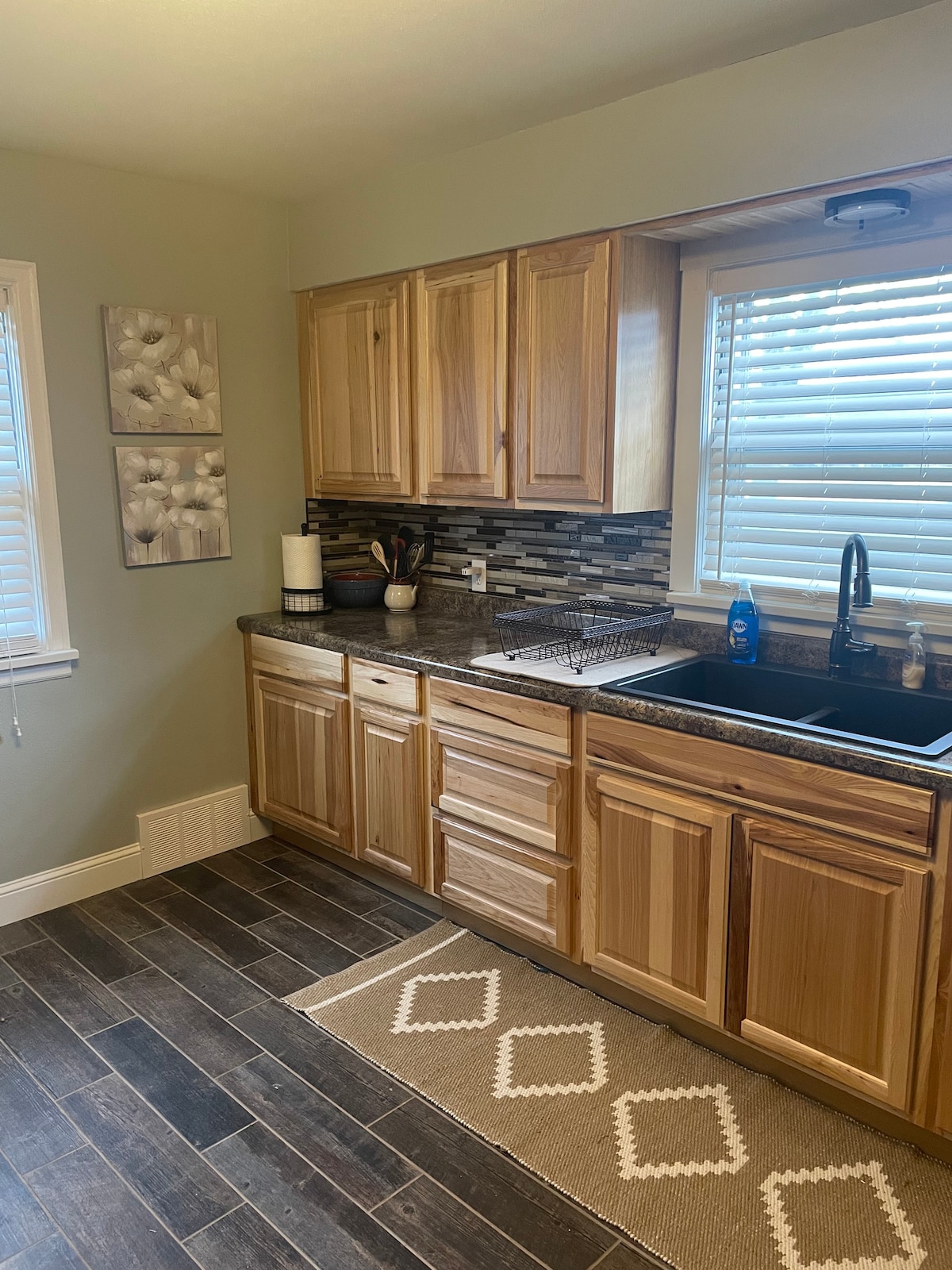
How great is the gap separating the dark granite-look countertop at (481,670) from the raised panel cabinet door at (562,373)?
57 centimetres

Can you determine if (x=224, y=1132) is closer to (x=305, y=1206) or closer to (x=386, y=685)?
(x=305, y=1206)

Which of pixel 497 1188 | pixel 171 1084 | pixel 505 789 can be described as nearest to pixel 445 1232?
pixel 497 1188

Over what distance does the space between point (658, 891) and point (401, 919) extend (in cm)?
106

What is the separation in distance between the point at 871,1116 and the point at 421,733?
1.57 m

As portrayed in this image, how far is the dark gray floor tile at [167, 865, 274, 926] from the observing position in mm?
3164

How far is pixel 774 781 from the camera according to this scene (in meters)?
2.09

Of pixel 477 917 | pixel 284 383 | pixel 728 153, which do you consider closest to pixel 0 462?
pixel 284 383

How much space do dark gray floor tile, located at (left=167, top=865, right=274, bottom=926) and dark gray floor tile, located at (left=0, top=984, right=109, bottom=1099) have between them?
0.65 m

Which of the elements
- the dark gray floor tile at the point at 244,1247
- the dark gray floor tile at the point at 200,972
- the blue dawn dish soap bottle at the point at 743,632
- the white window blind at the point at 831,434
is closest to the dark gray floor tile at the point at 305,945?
the dark gray floor tile at the point at 200,972

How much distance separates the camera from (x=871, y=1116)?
83.5 inches

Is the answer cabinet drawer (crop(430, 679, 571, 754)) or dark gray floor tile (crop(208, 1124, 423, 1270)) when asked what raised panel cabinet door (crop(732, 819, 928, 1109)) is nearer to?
cabinet drawer (crop(430, 679, 571, 754))

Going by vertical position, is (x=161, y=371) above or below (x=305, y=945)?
above

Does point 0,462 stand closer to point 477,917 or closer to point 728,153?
point 477,917

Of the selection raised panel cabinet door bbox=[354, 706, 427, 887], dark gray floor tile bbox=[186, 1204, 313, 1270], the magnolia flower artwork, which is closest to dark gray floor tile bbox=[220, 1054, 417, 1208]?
dark gray floor tile bbox=[186, 1204, 313, 1270]
